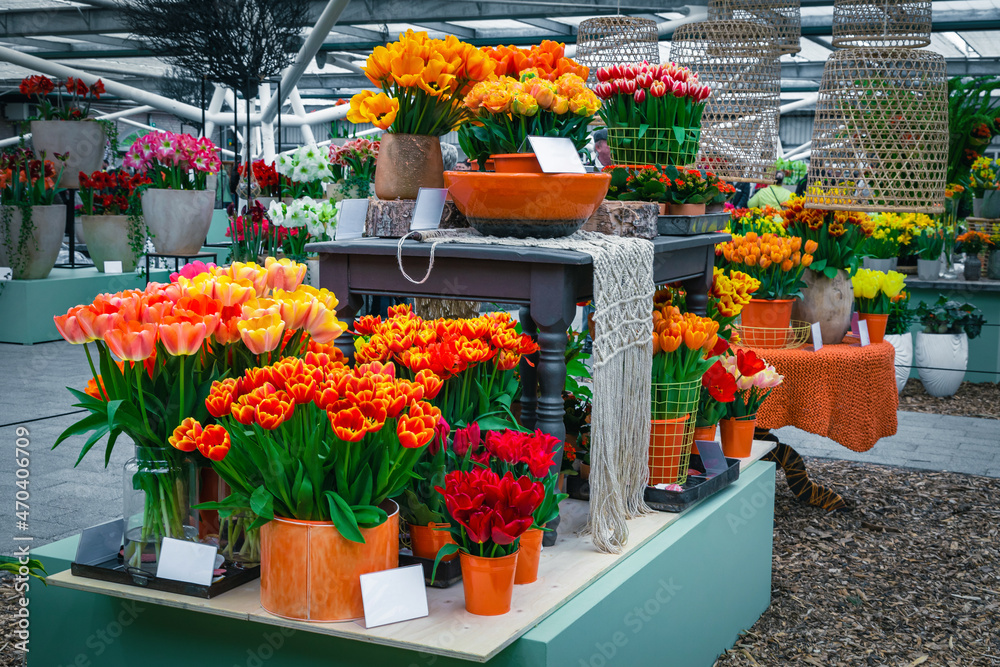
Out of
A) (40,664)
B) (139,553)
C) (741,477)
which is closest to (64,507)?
(40,664)

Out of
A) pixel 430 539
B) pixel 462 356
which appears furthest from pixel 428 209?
pixel 430 539

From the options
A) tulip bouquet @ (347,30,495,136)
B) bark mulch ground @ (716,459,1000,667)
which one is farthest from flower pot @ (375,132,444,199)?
bark mulch ground @ (716,459,1000,667)

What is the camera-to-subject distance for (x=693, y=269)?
2438mm

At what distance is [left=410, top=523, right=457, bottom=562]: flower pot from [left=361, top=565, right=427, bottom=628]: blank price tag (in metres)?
0.17

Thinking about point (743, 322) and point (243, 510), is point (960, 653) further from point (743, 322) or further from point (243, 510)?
point (243, 510)

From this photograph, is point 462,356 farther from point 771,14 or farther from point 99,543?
point 771,14

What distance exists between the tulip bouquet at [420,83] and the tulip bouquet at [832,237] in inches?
68.2

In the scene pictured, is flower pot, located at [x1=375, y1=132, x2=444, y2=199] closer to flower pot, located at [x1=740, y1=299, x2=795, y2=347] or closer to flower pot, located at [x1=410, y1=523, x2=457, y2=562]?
flower pot, located at [x1=410, y1=523, x2=457, y2=562]

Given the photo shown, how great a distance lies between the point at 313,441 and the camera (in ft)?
4.53

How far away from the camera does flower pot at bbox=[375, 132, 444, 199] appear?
83.6 inches

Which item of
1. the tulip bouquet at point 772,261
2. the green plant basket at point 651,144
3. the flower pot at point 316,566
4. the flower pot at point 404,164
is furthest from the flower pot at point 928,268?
the flower pot at point 316,566

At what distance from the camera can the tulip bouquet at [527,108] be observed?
6.36ft

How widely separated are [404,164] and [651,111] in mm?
622

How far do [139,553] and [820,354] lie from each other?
94.9 inches
